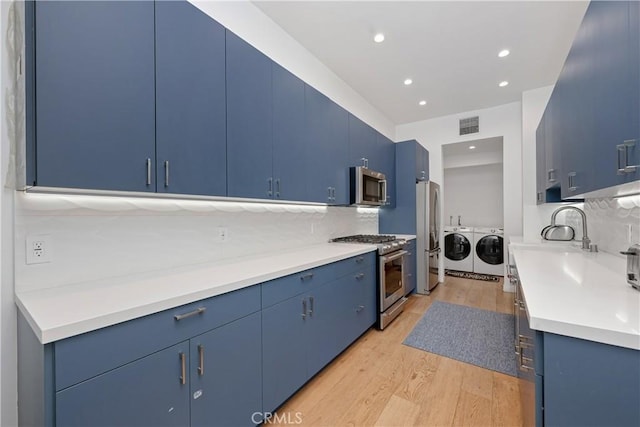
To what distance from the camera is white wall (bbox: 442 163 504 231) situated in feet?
19.7

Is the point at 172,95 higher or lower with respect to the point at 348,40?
lower

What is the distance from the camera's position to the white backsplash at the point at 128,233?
119 centimetres

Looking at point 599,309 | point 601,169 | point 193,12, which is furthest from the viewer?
point 193,12

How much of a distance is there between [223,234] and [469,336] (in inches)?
99.8

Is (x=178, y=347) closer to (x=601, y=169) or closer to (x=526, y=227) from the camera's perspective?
(x=601, y=169)

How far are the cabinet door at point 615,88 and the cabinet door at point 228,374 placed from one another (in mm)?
1811

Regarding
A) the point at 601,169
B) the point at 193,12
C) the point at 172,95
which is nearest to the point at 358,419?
the point at 601,169

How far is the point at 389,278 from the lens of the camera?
9.78 ft

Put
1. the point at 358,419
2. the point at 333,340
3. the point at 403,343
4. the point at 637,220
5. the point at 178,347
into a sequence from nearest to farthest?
the point at 178,347
the point at 358,419
the point at 637,220
the point at 333,340
the point at 403,343

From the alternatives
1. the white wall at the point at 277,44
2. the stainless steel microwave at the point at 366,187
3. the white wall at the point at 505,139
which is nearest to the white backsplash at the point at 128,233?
the stainless steel microwave at the point at 366,187

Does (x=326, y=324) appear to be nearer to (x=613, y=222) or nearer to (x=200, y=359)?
(x=200, y=359)

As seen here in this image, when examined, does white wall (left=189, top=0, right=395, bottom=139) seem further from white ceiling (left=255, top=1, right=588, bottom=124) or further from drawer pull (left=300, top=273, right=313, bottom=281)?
→ drawer pull (left=300, top=273, right=313, bottom=281)

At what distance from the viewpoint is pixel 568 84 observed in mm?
1814

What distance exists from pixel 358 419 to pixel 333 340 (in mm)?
577
